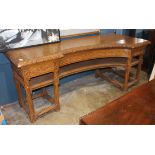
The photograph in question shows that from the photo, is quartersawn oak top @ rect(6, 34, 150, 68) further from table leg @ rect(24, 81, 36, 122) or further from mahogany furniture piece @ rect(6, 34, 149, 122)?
table leg @ rect(24, 81, 36, 122)

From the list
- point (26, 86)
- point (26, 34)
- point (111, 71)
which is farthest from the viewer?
point (111, 71)

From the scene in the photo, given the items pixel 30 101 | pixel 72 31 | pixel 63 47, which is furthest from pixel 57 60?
pixel 72 31

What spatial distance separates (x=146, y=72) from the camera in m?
3.42

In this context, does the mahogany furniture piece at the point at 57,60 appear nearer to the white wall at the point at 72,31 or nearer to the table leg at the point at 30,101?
the table leg at the point at 30,101

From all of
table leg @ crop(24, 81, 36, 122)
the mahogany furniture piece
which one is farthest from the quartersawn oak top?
table leg @ crop(24, 81, 36, 122)

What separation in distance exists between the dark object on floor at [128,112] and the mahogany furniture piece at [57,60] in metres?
0.90

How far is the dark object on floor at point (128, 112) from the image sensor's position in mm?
1142

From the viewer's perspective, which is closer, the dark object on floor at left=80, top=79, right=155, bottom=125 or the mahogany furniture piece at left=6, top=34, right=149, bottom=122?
the dark object on floor at left=80, top=79, right=155, bottom=125

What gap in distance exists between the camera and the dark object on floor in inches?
44.9

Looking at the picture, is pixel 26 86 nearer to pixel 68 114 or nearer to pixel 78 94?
pixel 68 114

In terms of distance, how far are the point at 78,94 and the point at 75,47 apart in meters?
0.84

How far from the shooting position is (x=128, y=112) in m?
1.22

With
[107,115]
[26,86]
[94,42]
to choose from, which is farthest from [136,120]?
[94,42]

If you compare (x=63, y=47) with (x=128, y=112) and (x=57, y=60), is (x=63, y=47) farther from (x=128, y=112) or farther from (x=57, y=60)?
(x=128, y=112)
